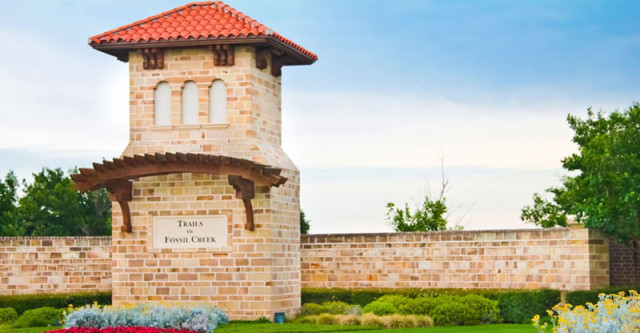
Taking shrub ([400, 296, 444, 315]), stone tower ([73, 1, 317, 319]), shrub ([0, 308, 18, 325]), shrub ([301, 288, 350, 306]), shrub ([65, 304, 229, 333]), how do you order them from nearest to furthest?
shrub ([65, 304, 229, 333])
stone tower ([73, 1, 317, 319])
shrub ([400, 296, 444, 315])
shrub ([0, 308, 18, 325])
shrub ([301, 288, 350, 306])

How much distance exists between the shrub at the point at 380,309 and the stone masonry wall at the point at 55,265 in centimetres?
782

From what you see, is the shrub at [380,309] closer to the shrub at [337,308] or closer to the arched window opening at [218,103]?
the shrub at [337,308]

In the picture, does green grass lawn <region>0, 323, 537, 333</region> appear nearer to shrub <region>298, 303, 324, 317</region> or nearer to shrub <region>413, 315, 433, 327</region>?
shrub <region>413, 315, 433, 327</region>

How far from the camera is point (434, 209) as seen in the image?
119 feet

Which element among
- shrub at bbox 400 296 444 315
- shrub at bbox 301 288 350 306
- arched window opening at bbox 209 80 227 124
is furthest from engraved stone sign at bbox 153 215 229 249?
shrub at bbox 400 296 444 315

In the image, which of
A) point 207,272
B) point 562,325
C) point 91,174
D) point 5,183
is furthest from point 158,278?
point 5,183

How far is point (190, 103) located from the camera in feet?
84.5

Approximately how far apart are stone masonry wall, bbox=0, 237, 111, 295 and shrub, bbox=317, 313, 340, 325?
23.7 ft

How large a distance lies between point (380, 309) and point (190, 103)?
266 inches

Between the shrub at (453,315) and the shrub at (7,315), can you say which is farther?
the shrub at (7,315)

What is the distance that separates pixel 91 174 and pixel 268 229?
4.35 metres

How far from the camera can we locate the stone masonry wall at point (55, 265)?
29234 mm

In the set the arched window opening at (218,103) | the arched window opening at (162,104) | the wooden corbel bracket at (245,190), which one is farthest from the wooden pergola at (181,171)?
the arched window opening at (218,103)

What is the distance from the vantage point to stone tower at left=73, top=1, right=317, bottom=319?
24.8m
